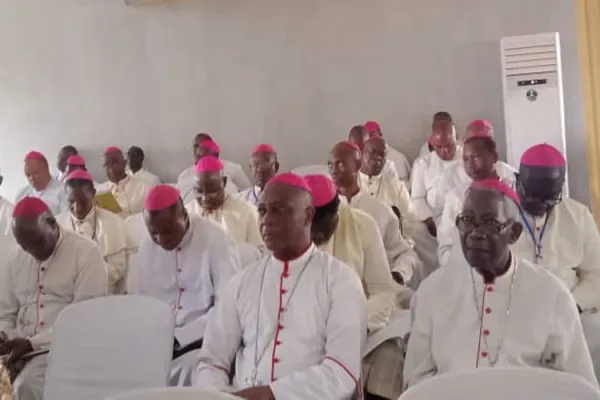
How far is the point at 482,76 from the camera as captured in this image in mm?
8258

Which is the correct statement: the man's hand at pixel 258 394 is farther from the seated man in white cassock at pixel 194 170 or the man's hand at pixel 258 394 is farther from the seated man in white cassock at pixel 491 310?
the seated man in white cassock at pixel 194 170

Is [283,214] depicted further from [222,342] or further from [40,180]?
[40,180]

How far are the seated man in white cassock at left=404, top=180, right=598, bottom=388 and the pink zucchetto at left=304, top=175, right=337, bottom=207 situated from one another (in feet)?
3.04

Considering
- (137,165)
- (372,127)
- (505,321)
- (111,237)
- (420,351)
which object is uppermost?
(372,127)

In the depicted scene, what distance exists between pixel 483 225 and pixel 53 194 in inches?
229

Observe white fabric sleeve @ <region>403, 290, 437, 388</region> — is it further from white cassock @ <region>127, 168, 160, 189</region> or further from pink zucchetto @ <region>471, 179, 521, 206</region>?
white cassock @ <region>127, 168, 160, 189</region>

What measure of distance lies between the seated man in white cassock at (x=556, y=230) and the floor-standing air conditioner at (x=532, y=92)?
12.1 ft

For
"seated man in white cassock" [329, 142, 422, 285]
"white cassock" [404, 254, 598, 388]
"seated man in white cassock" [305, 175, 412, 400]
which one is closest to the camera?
"white cassock" [404, 254, 598, 388]

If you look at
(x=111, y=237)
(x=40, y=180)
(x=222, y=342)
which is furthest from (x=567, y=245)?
(x=40, y=180)

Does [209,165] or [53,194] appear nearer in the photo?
[209,165]

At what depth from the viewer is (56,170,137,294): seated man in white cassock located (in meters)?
5.33

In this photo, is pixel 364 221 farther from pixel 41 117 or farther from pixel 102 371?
pixel 41 117

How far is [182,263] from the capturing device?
4.21 m

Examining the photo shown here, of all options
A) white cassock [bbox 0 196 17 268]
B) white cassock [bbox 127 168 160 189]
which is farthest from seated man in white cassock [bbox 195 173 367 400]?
white cassock [bbox 127 168 160 189]
